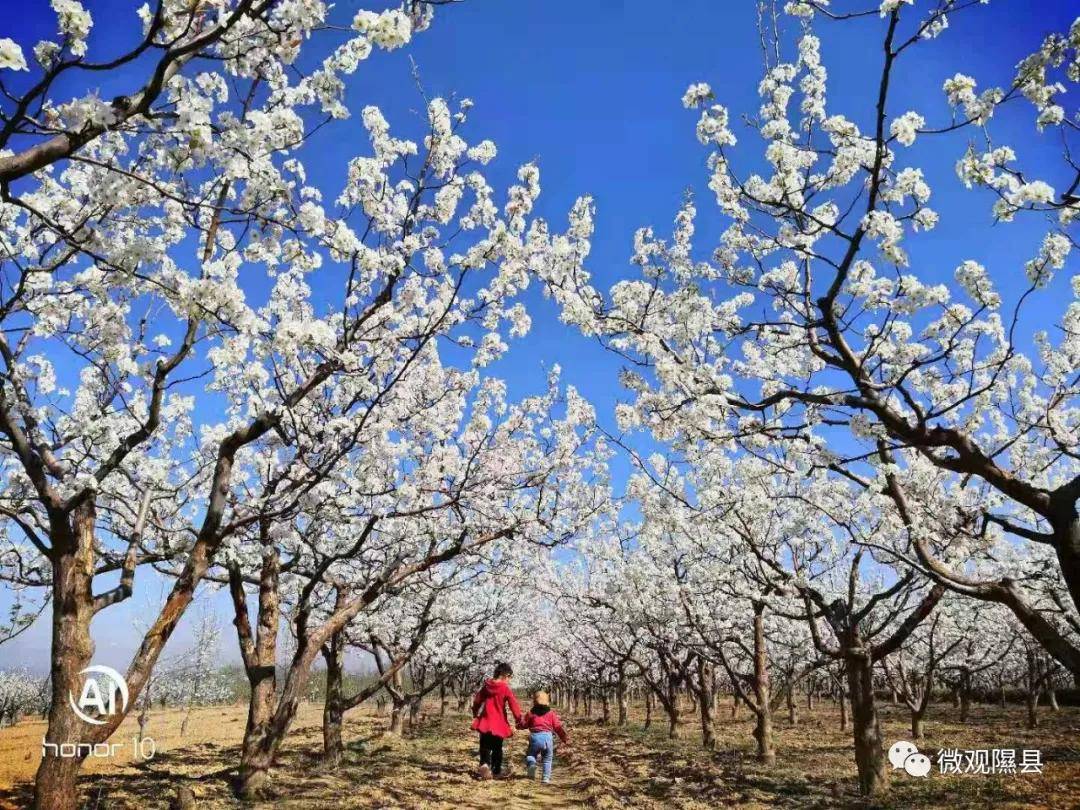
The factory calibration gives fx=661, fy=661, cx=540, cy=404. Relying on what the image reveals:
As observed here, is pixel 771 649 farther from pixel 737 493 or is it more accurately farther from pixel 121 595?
pixel 121 595

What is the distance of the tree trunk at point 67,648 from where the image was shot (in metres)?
5.79

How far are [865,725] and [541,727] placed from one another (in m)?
5.83

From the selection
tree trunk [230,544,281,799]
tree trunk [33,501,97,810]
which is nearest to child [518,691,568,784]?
tree trunk [230,544,281,799]

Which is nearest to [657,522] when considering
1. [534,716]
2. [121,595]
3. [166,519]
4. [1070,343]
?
[534,716]

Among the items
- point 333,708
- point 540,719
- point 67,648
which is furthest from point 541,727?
point 67,648

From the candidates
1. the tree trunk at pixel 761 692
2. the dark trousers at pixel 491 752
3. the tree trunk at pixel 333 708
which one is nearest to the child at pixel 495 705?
the dark trousers at pixel 491 752

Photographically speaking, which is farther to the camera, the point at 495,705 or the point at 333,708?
the point at 333,708

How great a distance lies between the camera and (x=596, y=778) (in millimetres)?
14836

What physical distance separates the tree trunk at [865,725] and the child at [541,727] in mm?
5172

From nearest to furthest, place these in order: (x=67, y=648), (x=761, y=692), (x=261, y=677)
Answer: (x=67, y=648) < (x=261, y=677) < (x=761, y=692)

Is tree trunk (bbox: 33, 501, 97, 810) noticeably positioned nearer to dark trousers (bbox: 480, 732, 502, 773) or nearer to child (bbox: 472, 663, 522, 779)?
child (bbox: 472, 663, 522, 779)

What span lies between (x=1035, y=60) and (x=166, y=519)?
42.8 feet

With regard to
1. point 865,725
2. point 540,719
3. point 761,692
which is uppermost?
point 865,725

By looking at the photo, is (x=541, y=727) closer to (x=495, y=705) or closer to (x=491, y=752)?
(x=495, y=705)
